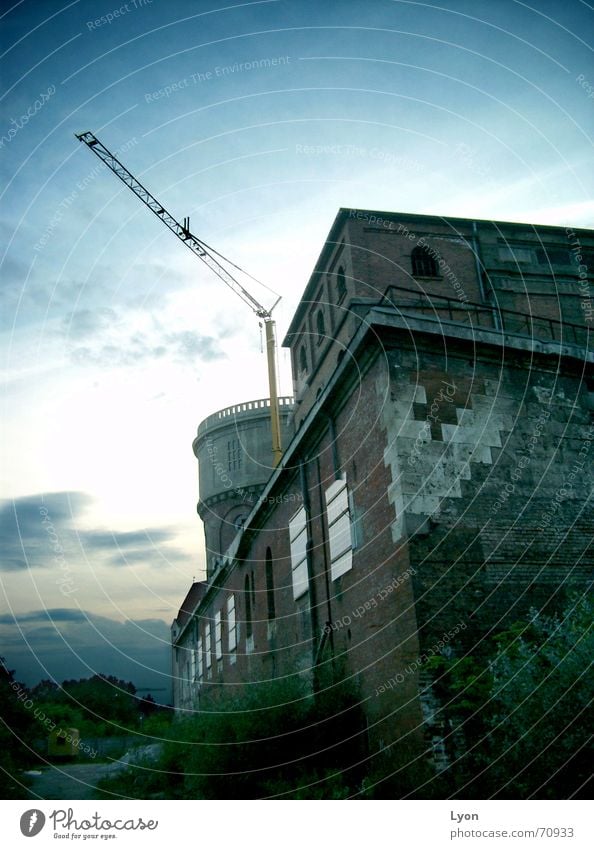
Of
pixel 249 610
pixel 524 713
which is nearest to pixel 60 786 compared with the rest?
pixel 524 713

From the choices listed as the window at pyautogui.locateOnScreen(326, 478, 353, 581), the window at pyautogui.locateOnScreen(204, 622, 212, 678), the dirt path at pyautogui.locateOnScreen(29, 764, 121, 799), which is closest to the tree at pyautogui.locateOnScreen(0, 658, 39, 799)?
the dirt path at pyautogui.locateOnScreen(29, 764, 121, 799)

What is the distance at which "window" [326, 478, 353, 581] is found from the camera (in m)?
13.5

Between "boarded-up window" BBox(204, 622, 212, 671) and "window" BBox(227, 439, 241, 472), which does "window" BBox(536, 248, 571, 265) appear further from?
"boarded-up window" BBox(204, 622, 212, 671)

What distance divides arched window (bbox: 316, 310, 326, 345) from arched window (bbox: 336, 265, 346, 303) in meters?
2.03

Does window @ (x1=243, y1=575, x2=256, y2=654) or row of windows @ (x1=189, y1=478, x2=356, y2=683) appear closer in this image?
row of windows @ (x1=189, y1=478, x2=356, y2=683)

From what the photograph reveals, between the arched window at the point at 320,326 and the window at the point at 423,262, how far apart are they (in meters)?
4.19

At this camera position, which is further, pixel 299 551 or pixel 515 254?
pixel 515 254

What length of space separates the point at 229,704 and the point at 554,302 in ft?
62.1

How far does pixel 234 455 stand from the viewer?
116ft

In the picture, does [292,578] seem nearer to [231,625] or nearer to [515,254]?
[231,625]

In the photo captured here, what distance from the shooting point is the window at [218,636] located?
27.3 meters

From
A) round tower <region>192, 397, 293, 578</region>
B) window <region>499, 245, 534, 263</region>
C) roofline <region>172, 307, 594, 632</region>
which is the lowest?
roofline <region>172, 307, 594, 632</region>

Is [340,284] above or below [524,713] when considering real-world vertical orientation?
above

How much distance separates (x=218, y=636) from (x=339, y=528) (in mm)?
15797
